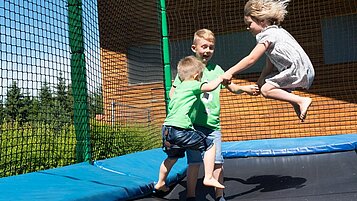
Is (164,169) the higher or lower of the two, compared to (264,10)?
lower

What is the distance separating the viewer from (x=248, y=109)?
709 centimetres

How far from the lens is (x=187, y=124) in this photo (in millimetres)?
2428

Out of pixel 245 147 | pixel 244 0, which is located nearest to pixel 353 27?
pixel 244 0

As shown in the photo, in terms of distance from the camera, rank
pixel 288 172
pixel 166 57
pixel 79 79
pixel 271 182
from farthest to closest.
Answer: pixel 166 57, pixel 79 79, pixel 288 172, pixel 271 182

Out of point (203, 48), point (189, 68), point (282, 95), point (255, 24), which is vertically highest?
point (255, 24)

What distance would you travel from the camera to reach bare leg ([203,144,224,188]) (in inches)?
93.9

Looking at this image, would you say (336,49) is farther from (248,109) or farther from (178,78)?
(178,78)

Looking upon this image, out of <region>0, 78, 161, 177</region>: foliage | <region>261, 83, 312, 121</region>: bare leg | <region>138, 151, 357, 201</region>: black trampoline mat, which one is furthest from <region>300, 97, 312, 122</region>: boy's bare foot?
<region>0, 78, 161, 177</region>: foliage

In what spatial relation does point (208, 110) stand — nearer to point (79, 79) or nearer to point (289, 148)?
point (289, 148)

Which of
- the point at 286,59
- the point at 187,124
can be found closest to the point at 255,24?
the point at 286,59

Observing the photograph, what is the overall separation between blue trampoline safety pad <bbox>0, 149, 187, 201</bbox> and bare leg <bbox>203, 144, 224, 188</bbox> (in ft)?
1.40

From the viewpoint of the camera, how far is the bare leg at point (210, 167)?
2385 mm

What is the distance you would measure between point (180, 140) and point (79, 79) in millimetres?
1271

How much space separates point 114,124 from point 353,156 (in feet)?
8.20
